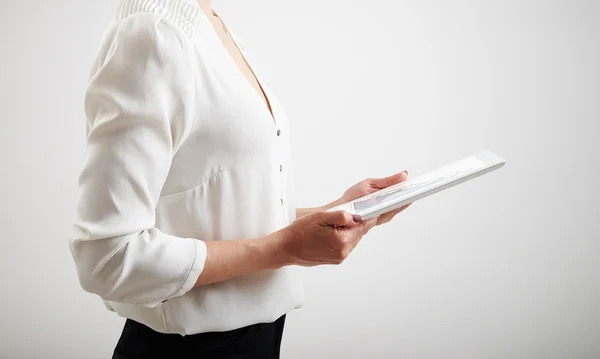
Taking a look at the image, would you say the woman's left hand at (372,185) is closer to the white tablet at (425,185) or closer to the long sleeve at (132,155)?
the white tablet at (425,185)

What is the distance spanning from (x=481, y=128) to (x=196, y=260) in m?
2.33

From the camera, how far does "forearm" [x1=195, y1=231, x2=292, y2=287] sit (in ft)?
2.50

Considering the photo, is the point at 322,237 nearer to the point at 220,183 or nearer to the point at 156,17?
the point at 220,183

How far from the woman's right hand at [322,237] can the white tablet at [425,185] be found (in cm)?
3

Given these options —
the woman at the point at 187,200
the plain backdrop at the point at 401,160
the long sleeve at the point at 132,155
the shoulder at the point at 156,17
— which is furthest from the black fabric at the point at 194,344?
the plain backdrop at the point at 401,160

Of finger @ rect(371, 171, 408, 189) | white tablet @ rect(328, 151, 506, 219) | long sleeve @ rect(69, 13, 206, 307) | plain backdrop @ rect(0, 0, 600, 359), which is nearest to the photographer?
long sleeve @ rect(69, 13, 206, 307)

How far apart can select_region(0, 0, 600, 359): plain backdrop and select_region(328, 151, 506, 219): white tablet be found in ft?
6.16

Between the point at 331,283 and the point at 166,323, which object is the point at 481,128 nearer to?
the point at 331,283

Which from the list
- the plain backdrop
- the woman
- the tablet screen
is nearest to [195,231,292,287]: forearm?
the woman

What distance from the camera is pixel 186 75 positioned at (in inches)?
27.5

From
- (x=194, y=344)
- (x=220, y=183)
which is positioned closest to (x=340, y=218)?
(x=220, y=183)

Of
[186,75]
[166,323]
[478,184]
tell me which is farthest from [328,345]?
[186,75]

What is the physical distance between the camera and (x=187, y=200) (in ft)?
2.57

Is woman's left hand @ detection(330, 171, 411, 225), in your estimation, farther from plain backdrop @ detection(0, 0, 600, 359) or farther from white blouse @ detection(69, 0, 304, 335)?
plain backdrop @ detection(0, 0, 600, 359)
